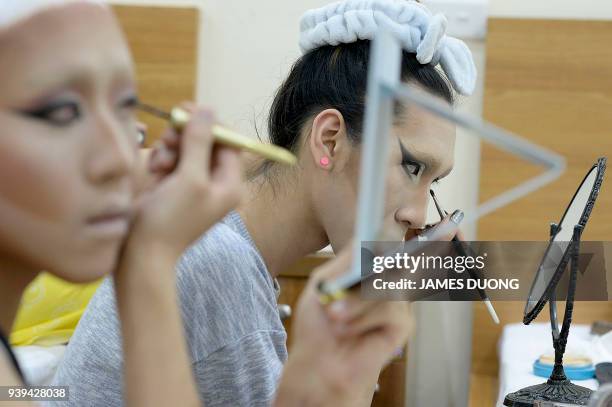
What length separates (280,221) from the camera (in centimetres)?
115

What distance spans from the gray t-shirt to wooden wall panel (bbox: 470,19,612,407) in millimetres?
1558

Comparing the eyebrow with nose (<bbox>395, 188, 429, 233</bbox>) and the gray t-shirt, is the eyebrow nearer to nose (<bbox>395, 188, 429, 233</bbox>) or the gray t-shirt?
nose (<bbox>395, 188, 429, 233</bbox>)

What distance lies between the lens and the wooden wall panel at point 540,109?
251 centimetres

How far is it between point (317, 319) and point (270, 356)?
0.47 meters

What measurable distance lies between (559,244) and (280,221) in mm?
347

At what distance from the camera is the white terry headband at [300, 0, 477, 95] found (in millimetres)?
1087

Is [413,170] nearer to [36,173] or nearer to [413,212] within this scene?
[413,212]

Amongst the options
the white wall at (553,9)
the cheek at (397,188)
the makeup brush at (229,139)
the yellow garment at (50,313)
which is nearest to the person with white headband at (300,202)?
the cheek at (397,188)

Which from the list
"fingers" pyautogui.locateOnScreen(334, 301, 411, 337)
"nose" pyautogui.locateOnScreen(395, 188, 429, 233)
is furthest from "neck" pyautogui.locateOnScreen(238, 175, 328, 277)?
"fingers" pyautogui.locateOnScreen(334, 301, 411, 337)

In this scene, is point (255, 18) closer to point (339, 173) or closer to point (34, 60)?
point (339, 173)

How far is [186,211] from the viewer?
0.54 meters

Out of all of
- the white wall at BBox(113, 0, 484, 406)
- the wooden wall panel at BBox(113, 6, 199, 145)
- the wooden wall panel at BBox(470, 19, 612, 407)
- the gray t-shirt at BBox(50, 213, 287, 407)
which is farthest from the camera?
the wooden wall panel at BBox(113, 6, 199, 145)

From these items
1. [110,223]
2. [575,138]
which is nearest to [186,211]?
[110,223]

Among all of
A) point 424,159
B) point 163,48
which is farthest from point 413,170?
point 163,48
